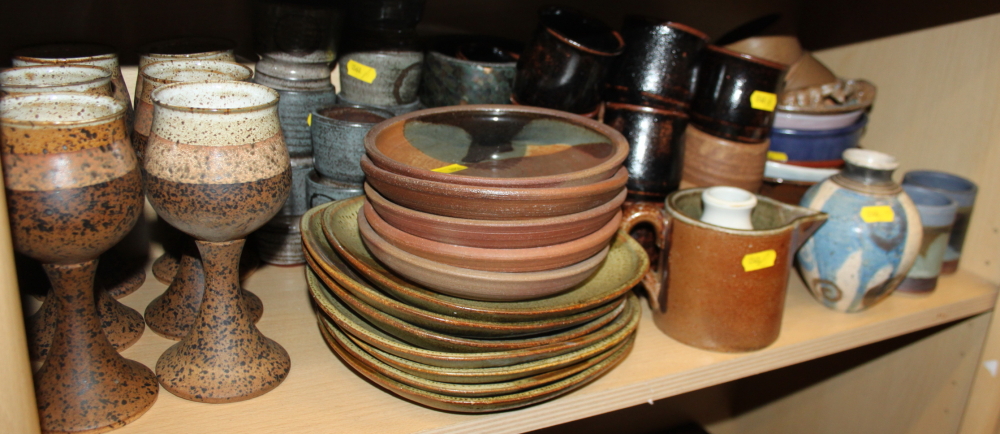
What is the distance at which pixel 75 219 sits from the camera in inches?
20.0

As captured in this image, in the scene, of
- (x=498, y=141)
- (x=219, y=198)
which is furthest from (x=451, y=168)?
(x=219, y=198)

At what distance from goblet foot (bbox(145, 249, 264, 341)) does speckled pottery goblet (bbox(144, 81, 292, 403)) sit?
7cm

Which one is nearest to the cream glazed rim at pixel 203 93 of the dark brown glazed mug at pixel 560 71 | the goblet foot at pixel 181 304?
the goblet foot at pixel 181 304

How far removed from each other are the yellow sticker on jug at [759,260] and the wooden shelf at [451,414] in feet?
0.41

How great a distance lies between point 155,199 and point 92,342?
0.16 m

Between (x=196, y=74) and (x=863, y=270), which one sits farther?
(x=863, y=270)

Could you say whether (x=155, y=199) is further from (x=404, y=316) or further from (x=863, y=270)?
(x=863, y=270)

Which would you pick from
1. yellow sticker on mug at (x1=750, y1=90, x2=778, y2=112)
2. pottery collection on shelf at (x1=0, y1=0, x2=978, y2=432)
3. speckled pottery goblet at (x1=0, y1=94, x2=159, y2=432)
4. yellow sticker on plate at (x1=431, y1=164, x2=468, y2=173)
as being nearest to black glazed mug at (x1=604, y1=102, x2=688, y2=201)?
pottery collection on shelf at (x1=0, y1=0, x2=978, y2=432)

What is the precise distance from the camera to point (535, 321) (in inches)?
25.7

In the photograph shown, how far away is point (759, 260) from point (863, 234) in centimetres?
24

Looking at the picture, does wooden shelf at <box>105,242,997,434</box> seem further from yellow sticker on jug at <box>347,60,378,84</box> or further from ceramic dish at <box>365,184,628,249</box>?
yellow sticker on jug at <box>347,60,378,84</box>

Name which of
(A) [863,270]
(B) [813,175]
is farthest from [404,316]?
(B) [813,175]

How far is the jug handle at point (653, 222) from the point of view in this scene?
0.84 meters

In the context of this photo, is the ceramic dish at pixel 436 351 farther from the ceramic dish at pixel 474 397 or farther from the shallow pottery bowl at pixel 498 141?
the shallow pottery bowl at pixel 498 141
